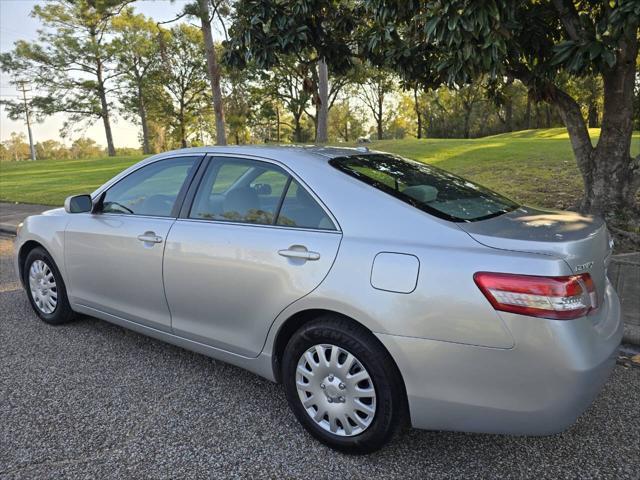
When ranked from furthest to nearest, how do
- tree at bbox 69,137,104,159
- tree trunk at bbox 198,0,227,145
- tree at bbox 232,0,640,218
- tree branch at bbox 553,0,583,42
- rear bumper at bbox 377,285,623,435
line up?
tree at bbox 69,137,104,159 < tree trunk at bbox 198,0,227,145 < tree branch at bbox 553,0,583,42 < tree at bbox 232,0,640,218 < rear bumper at bbox 377,285,623,435

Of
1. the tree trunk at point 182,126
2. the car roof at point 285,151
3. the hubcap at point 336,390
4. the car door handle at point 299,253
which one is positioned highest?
the tree trunk at point 182,126

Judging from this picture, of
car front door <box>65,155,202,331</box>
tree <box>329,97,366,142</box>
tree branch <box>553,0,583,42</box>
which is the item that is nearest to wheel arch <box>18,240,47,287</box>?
car front door <box>65,155,202,331</box>

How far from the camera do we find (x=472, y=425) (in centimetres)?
223

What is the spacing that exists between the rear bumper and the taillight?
0.04m

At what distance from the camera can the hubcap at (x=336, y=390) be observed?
2.45 meters

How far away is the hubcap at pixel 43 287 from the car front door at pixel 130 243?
0.35 metres

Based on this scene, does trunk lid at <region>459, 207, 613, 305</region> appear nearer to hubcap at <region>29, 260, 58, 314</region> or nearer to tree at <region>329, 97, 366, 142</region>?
hubcap at <region>29, 260, 58, 314</region>

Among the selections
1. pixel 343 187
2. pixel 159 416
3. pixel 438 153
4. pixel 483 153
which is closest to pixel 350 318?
→ pixel 343 187

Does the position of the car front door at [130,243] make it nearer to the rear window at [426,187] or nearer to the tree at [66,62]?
the rear window at [426,187]

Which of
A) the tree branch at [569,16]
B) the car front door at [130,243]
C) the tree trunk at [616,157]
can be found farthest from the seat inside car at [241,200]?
the tree trunk at [616,157]

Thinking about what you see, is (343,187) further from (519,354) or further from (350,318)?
(519,354)

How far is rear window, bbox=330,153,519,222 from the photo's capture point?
2.61 m

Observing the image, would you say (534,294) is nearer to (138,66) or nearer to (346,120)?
(138,66)

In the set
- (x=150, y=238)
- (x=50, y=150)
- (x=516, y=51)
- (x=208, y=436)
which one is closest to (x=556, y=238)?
(x=208, y=436)
